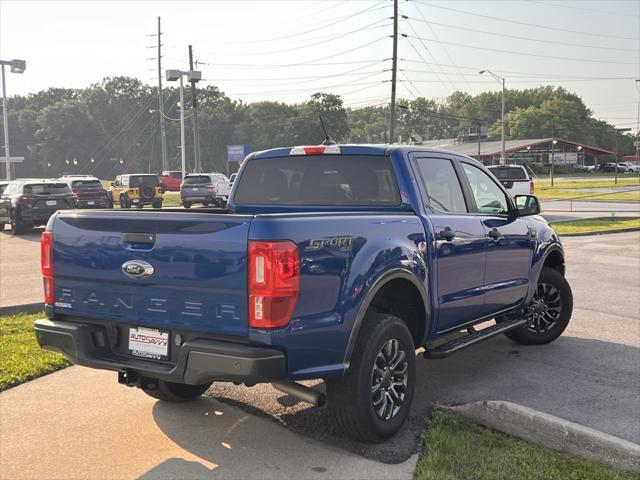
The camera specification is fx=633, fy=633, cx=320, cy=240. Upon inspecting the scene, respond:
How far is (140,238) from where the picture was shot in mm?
3678

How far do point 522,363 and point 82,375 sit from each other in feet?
13.1

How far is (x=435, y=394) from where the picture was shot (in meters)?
5.05

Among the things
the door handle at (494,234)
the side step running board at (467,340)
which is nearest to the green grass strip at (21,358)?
the side step running board at (467,340)

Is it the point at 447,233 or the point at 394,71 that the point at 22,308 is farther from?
the point at 394,71

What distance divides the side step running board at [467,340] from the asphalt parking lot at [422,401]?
0.41 metres

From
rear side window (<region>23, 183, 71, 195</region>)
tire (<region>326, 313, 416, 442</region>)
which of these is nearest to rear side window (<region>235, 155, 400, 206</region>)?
tire (<region>326, 313, 416, 442</region>)

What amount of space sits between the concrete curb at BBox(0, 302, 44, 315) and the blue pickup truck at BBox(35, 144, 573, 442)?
3950 millimetres

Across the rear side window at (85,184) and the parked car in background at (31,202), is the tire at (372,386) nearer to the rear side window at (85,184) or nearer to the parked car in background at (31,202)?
the parked car in background at (31,202)

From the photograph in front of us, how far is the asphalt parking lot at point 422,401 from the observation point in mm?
4078

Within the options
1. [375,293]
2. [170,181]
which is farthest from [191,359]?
[170,181]

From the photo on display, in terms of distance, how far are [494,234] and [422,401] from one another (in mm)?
1569

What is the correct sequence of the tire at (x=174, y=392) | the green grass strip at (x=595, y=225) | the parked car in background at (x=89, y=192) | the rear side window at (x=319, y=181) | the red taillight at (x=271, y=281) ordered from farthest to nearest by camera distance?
the parked car in background at (x=89, y=192)
the green grass strip at (x=595, y=225)
the rear side window at (x=319, y=181)
the tire at (x=174, y=392)
the red taillight at (x=271, y=281)

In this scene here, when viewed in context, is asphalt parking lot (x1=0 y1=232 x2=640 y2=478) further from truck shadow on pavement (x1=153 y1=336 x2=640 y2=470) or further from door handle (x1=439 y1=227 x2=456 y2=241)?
door handle (x1=439 y1=227 x2=456 y2=241)

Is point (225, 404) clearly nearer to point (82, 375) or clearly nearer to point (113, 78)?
point (82, 375)
